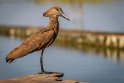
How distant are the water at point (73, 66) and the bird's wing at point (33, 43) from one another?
397 inches

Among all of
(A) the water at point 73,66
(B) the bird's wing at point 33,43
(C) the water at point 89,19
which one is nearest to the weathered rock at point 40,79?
(B) the bird's wing at point 33,43

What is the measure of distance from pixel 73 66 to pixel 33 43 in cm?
1423

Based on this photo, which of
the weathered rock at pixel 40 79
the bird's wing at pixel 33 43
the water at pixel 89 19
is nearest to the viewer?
the weathered rock at pixel 40 79

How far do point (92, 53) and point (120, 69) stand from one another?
5762 mm

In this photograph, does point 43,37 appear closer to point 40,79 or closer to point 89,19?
point 40,79

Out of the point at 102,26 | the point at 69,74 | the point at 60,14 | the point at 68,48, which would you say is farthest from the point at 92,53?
the point at 60,14

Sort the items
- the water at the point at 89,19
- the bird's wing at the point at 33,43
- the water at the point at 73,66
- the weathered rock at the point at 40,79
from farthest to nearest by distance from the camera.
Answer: the water at the point at 89,19
the water at the point at 73,66
the bird's wing at the point at 33,43
the weathered rock at the point at 40,79

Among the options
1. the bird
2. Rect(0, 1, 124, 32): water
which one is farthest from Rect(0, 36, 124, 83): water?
the bird

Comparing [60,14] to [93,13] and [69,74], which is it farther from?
[93,13]

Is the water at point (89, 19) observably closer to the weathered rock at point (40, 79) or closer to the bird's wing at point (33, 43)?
the bird's wing at point (33, 43)

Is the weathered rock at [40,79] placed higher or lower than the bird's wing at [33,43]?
lower

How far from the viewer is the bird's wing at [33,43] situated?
11.5 m

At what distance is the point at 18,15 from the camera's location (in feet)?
188

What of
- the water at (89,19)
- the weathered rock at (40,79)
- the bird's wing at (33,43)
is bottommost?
the weathered rock at (40,79)
